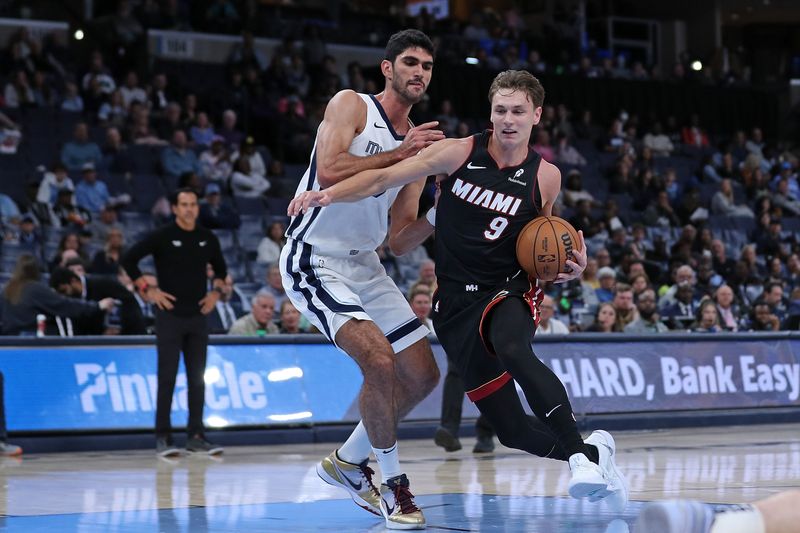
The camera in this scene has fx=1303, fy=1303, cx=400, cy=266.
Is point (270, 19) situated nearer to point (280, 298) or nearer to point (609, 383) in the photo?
point (280, 298)

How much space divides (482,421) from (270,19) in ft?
48.0

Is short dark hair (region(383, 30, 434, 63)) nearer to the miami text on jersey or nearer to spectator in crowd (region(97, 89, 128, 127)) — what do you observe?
the miami text on jersey

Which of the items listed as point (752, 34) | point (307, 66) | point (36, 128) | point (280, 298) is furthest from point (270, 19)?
point (752, 34)

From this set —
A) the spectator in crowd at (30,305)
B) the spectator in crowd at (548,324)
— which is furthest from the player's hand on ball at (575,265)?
the spectator in crowd at (30,305)

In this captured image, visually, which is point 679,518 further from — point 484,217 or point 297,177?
point 297,177

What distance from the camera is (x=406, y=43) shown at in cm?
661

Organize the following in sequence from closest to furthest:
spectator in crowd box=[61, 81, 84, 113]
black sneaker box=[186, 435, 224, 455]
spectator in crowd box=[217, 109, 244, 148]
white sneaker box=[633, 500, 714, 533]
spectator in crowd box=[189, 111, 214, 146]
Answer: white sneaker box=[633, 500, 714, 533] < black sneaker box=[186, 435, 224, 455] < spectator in crowd box=[61, 81, 84, 113] < spectator in crowd box=[189, 111, 214, 146] < spectator in crowd box=[217, 109, 244, 148]

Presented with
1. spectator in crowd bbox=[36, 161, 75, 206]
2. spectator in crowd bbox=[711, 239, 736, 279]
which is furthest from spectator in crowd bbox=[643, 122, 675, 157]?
spectator in crowd bbox=[36, 161, 75, 206]

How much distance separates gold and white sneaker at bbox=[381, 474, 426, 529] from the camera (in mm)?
5961

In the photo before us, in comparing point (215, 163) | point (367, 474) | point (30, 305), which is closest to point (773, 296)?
point (215, 163)

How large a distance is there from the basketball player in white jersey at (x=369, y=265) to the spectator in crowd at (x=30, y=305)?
539 cm

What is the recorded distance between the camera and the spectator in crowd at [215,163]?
1831 centimetres

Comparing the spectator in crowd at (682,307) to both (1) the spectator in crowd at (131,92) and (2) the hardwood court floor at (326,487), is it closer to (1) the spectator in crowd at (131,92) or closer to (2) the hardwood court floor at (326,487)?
(2) the hardwood court floor at (326,487)

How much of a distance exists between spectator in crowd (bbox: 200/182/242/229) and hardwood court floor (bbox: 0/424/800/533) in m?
5.98
